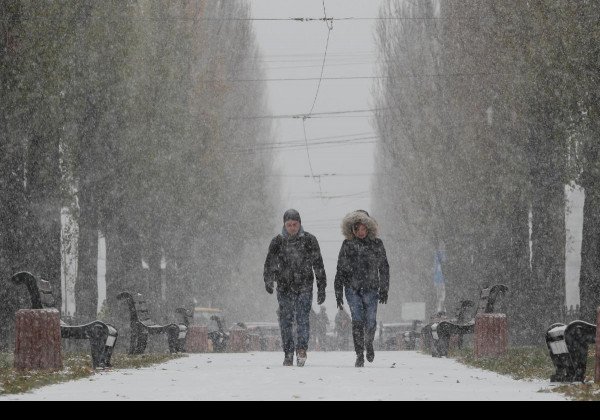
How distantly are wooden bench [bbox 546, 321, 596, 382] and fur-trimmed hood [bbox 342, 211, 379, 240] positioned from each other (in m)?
4.17

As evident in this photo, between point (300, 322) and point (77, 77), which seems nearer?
point (300, 322)

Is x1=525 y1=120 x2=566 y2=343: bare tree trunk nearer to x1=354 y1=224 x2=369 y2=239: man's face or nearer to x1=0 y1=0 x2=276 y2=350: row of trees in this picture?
x1=354 y1=224 x2=369 y2=239: man's face

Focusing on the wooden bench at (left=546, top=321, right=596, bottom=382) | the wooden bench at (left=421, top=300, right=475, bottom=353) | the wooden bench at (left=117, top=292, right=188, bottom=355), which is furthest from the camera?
the wooden bench at (left=421, top=300, right=475, bottom=353)

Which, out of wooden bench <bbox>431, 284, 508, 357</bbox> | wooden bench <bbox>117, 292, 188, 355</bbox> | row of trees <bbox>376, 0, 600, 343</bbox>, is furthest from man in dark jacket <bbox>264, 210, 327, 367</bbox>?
row of trees <bbox>376, 0, 600, 343</bbox>

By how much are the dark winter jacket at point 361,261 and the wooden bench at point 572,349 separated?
13.2 feet

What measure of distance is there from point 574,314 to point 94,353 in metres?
14.9

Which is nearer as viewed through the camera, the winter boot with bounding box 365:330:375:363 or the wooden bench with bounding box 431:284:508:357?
the winter boot with bounding box 365:330:375:363

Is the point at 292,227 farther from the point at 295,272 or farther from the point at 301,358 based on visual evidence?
the point at 301,358

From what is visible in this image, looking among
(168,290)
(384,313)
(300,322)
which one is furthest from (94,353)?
(384,313)

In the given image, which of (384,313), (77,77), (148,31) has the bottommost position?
(384,313)

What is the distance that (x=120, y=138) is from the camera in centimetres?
2291

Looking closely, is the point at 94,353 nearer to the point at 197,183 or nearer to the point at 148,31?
the point at 148,31

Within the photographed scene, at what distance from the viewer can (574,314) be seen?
26312mm

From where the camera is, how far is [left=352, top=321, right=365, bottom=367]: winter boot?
15125 mm
